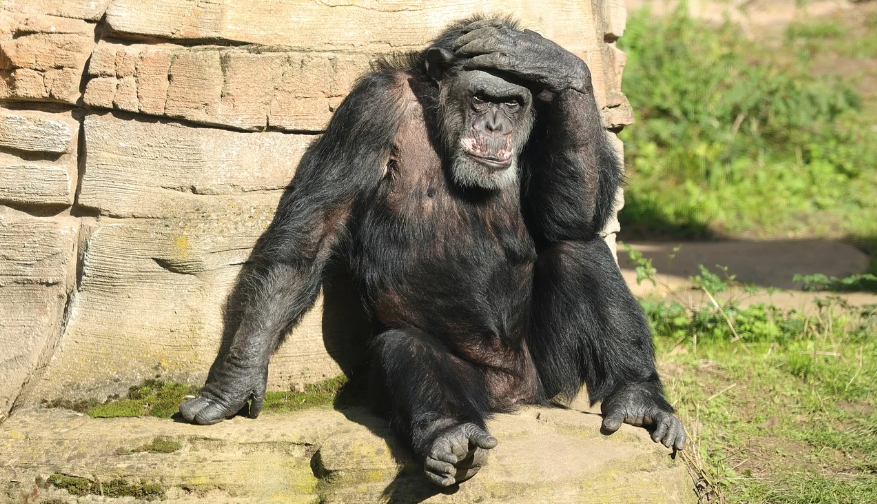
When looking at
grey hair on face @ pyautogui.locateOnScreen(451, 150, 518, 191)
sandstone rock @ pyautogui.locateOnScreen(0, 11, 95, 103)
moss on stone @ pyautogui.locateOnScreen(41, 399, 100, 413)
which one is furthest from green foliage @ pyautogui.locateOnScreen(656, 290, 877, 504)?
sandstone rock @ pyautogui.locateOnScreen(0, 11, 95, 103)

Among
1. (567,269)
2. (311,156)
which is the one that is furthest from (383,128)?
(567,269)

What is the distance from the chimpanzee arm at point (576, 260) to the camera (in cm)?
459

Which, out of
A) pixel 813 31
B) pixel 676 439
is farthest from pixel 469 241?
pixel 813 31

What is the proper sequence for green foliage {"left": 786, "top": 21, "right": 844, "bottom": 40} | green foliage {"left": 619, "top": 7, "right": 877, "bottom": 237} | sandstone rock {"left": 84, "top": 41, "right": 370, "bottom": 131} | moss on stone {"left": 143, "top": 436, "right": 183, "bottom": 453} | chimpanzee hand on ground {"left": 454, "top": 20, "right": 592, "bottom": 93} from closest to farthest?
moss on stone {"left": 143, "top": 436, "right": 183, "bottom": 453}
chimpanzee hand on ground {"left": 454, "top": 20, "right": 592, "bottom": 93}
sandstone rock {"left": 84, "top": 41, "right": 370, "bottom": 131}
green foliage {"left": 619, "top": 7, "right": 877, "bottom": 237}
green foliage {"left": 786, "top": 21, "right": 844, "bottom": 40}

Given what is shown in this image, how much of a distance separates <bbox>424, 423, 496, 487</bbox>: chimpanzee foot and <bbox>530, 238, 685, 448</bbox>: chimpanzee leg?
3.55 feet

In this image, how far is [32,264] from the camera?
193 inches

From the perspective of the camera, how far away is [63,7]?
4844 millimetres

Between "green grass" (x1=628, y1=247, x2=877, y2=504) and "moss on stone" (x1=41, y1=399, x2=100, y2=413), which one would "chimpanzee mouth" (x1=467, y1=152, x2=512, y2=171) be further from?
"moss on stone" (x1=41, y1=399, x2=100, y2=413)

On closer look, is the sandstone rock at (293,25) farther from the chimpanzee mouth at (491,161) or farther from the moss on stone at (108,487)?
the moss on stone at (108,487)

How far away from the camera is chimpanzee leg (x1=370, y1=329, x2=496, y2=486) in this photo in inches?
154

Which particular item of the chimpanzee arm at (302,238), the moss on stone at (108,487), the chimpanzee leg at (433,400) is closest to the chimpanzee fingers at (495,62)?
the chimpanzee arm at (302,238)

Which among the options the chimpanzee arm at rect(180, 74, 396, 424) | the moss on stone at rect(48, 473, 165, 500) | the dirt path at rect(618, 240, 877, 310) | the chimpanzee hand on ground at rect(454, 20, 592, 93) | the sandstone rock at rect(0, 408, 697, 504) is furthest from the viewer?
the dirt path at rect(618, 240, 877, 310)

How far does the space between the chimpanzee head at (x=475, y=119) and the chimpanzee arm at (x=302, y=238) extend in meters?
0.29

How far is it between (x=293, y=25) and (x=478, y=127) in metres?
1.18
